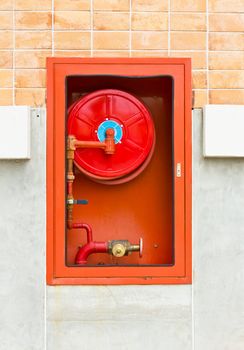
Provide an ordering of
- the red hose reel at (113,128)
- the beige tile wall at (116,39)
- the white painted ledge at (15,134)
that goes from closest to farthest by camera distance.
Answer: the white painted ledge at (15,134) < the beige tile wall at (116,39) < the red hose reel at (113,128)

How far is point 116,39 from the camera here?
3.60 m

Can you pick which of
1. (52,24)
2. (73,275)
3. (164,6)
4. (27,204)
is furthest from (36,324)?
(164,6)

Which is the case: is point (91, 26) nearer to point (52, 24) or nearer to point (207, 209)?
point (52, 24)

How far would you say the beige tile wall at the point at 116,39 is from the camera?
3590mm

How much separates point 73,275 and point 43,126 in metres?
0.91

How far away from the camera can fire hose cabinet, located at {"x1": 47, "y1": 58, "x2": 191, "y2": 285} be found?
140 inches

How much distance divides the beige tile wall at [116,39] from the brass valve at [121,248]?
96 centimetres

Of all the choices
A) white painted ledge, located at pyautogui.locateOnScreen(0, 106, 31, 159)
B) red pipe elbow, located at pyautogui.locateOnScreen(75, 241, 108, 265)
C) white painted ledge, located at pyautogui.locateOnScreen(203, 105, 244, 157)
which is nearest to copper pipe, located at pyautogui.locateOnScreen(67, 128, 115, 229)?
red pipe elbow, located at pyautogui.locateOnScreen(75, 241, 108, 265)

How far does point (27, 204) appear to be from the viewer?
3.55 metres

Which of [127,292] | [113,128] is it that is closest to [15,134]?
[113,128]

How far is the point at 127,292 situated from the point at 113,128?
1013 mm

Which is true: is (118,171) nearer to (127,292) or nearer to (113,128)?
(113,128)

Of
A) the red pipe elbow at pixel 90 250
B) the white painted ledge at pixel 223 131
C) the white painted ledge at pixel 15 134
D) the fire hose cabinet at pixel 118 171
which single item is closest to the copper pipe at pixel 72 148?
the fire hose cabinet at pixel 118 171

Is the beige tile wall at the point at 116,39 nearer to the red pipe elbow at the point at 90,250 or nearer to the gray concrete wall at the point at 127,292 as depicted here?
the gray concrete wall at the point at 127,292
